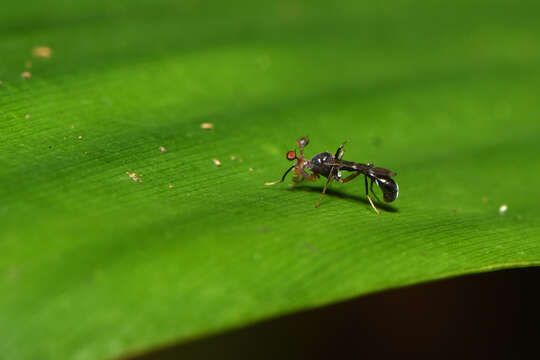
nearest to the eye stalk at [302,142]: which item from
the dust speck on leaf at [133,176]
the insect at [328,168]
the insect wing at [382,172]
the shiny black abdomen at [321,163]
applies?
the insect at [328,168]

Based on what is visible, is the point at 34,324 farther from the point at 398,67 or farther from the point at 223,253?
the point at 398,67

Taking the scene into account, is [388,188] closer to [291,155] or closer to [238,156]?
[291,155]

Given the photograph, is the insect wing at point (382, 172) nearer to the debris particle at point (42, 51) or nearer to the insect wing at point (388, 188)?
the insect wing at point (388, 188)

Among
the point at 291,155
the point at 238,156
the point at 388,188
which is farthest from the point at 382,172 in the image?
the point at 238,156

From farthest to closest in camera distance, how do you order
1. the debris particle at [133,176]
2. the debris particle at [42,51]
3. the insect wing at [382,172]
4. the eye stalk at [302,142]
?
the debris particle at [42,51]
the eye stalk at [302,142]
the insect wing at [382,172]
the debris particle at [133,176]

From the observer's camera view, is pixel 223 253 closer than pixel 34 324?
No

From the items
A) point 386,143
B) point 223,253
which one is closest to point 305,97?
point 386,143
